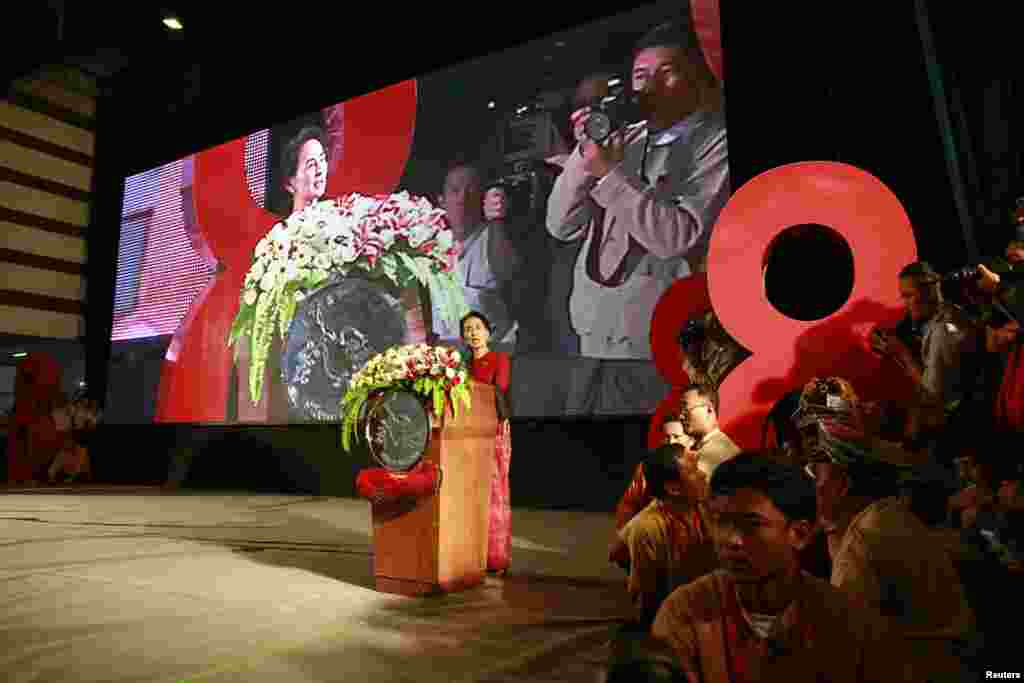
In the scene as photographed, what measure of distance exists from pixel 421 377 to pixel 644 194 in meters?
2.69

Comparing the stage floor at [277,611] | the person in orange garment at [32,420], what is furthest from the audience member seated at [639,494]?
the person in orange garment at [32,420]

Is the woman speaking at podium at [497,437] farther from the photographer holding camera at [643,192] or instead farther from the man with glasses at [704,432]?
the photographer holding camera at [643,192]

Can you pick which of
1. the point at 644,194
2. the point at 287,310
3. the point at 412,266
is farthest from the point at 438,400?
the point at 287,310

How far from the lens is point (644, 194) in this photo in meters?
4.86

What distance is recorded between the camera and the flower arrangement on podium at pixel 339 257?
5.79 meters

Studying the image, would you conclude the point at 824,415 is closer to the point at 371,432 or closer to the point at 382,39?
the point at 371,432

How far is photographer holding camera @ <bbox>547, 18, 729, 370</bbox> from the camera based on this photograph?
185 inches

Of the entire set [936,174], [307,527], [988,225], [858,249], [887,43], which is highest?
[887,43]

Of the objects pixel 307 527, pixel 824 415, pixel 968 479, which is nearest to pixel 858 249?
pixel 824 415

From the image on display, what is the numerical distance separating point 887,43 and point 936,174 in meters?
0.80

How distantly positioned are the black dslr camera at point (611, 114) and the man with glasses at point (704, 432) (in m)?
3.11

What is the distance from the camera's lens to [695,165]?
4.72 metres

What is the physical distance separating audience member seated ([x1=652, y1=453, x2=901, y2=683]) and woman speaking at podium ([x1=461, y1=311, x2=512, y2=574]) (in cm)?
213

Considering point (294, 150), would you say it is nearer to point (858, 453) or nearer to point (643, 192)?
point (643, 192)
